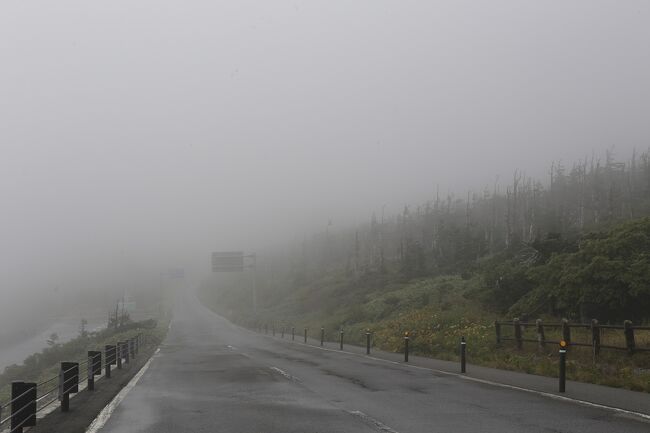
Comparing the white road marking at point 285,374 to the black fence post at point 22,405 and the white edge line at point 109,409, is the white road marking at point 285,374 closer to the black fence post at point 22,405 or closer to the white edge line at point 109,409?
the white edge line at point 109,409

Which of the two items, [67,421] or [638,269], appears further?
[638,269]

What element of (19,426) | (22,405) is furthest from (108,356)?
(19,426)

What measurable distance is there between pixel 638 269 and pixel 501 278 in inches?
387

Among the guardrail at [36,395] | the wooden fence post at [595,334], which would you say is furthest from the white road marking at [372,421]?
the wooden fence post at [595,334]

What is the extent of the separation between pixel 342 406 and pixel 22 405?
5.51 meters

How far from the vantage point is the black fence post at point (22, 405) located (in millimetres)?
8859

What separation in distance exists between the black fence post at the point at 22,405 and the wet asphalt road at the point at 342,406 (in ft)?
4.26

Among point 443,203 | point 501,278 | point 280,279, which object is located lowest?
point 280,279

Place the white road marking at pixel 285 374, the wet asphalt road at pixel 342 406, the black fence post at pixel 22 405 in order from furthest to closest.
A: 1. the white road marking at pixel 285 374
2. the wet asphalt road at pixel 342 406
3. the black fence post at pixel 22 405

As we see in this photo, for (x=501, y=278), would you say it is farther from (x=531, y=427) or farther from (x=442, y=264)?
(x=442, y=264)

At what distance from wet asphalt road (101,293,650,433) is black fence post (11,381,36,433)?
130cm

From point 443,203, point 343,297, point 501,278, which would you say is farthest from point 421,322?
point 443,203

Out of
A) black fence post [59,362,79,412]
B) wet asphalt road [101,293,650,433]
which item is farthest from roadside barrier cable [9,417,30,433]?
black fence post [59,362,79,412]

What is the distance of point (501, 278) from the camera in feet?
99.7
